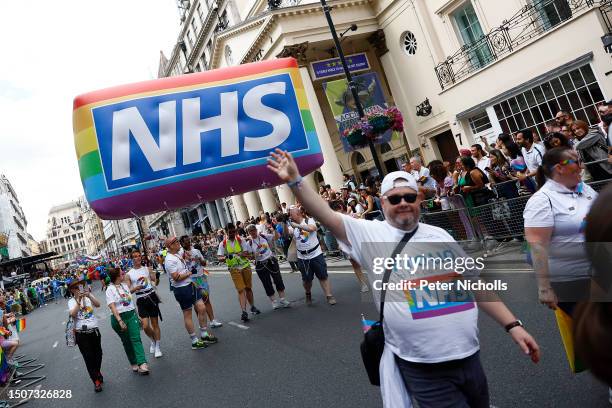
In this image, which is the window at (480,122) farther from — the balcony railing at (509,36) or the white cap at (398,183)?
the white cap at (398,183)

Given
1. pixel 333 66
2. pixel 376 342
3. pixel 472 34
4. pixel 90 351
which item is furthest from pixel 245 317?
pixel 472 34

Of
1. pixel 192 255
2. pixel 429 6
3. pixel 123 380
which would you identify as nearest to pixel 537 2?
pixel 429 6

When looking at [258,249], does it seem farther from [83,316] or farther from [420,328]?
[420,328]

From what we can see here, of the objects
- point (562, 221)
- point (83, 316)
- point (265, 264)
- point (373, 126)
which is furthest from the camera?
point (373, 126)

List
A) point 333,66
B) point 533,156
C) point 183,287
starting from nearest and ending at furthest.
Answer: point 183,287
point 533,156
point 333,66

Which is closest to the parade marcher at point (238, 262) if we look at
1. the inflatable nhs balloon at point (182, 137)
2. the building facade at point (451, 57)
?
the inflatable nhs balloon at point (182, 137)

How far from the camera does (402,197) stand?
7.98 feet

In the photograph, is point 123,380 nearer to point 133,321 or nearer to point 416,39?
point 133,321

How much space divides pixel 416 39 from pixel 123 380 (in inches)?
678

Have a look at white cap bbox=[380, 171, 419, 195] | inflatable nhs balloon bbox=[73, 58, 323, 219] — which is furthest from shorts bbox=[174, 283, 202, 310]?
white cap bbox=[380, 171, 419, 195]

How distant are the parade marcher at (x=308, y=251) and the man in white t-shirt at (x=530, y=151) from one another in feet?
13.6

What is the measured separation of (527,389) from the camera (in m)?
3.57

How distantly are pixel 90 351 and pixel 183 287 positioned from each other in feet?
5.66

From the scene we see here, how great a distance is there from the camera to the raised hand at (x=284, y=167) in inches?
102
